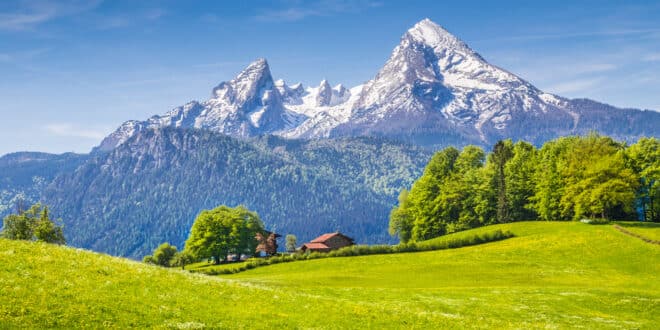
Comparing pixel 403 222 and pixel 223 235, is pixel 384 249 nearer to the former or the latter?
pixel 403 222

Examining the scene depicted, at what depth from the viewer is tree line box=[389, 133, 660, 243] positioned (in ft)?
336

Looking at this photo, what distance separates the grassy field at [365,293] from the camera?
85.3 ft

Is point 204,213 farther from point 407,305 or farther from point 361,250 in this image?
point 407,305

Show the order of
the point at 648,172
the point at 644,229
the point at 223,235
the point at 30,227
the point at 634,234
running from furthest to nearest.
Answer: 1. the point at 223,235
2. the point at 30,227
3. the point at 648,172
4. the point at 644,229
5. the point at 634,234

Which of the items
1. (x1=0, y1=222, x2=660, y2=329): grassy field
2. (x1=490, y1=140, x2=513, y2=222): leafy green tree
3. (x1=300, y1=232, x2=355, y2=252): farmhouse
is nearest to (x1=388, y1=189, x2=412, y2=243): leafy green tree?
(x1=490, y1=140, x2=513, y2=222): leafy green tree

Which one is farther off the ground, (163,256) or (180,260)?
(163,256)

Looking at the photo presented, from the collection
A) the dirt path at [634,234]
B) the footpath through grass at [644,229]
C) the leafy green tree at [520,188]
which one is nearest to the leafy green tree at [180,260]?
the leafy green tree at [520,188]

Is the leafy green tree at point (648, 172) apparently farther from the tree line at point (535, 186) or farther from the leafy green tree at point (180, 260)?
the leafy green tree at point (180, 260)

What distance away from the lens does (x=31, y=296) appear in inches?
990

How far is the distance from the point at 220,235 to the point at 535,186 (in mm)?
86306

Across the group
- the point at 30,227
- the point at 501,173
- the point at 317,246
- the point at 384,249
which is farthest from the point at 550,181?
the point at 30,227

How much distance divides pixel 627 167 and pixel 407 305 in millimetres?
88107

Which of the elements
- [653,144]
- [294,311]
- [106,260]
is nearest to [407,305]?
[294,311]

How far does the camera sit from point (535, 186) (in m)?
121
